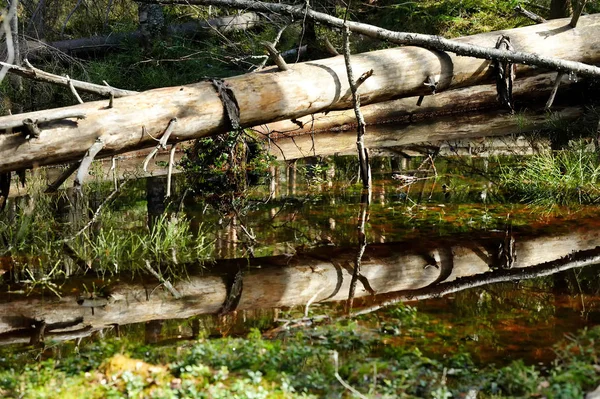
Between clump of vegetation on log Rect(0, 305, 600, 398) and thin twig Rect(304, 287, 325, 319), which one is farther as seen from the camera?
thin twig Rect(304, 287, 325, 319)

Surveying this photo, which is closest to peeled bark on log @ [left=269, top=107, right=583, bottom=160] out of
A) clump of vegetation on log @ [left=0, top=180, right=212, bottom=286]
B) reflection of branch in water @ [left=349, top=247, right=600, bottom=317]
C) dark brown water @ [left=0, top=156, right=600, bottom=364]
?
dark brown water @ [left=0, top=156, right=600, bottom=364]

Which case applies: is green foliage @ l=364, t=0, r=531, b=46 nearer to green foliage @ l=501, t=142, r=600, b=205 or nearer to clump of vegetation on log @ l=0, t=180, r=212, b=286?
green foliage @ l=501, t=142, r=600, b=205

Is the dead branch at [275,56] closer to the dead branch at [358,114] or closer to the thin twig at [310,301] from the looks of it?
the dead branch at [358,114]

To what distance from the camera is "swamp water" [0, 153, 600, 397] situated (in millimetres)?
4730

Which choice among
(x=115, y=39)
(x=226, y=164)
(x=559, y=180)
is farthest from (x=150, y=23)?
(x=559, y=180)

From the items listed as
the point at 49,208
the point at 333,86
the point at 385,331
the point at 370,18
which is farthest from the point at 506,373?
the point at 370,18

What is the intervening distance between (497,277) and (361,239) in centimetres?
163

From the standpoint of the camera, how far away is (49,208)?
334 inches

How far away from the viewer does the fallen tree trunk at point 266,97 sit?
7203 mm

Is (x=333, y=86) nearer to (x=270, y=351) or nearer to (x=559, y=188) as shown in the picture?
(x=559, y=188)

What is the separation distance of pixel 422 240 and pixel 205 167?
204 inches

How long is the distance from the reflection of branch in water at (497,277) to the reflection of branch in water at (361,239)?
13.1 inches

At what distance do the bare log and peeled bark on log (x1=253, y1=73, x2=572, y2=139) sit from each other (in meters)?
4.30

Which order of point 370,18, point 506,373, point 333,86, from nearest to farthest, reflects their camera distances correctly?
1. point 506,373
2. point 333,86
3. point 370,18
